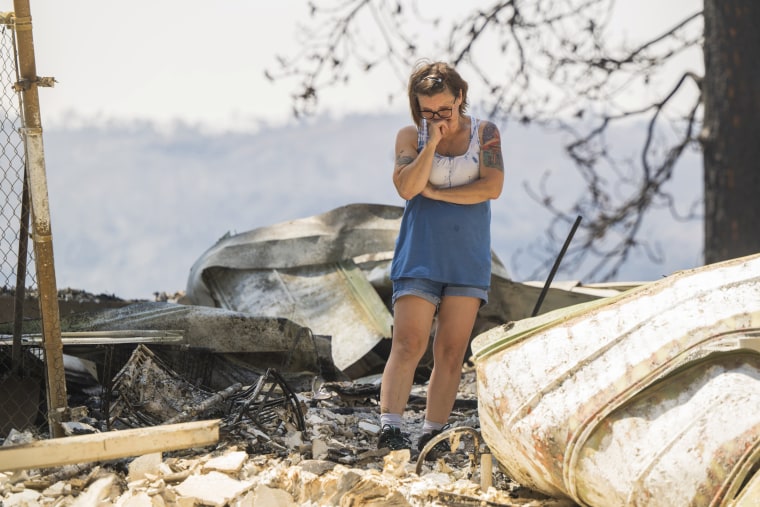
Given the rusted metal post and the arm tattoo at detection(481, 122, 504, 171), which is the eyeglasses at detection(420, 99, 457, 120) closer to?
the arm tattoo at detection(481, 122, 504, 171)

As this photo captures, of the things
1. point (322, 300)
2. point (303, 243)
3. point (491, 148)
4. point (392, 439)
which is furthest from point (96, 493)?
point (303, 243)

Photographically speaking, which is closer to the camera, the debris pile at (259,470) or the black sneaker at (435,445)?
the debris pile at (259,470)

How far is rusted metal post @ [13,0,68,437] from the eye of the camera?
15.2 feet

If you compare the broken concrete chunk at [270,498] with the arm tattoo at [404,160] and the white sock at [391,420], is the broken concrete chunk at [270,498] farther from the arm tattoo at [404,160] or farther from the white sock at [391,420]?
the arm tattoo at [404,160]

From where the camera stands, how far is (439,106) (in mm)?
4523

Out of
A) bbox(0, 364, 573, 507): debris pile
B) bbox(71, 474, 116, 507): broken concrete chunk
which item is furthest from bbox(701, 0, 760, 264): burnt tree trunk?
bbox(71, 474, 116, 507): broken concrete chunk

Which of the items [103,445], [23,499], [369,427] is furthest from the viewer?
[369,427]

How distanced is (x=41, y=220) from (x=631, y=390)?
3.07 m

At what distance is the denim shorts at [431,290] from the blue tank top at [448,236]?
0.11ft

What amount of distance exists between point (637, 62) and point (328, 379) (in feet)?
20.1

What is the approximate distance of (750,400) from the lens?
10.5 ft

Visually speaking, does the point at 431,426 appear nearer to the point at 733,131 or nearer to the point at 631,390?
the point at 631,390

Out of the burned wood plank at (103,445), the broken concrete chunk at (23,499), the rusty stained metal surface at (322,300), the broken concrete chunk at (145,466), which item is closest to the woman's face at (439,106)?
the burned wood plank at (103,445)

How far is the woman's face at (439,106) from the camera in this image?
452 cm
